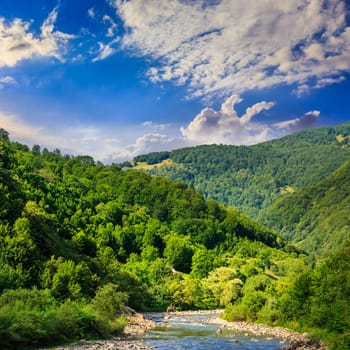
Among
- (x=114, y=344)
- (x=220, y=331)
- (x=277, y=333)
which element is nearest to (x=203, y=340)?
(x=220, y=331)

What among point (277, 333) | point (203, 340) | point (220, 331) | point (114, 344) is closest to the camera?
point (114, 344)

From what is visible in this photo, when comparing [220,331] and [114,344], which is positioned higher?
[114,344]

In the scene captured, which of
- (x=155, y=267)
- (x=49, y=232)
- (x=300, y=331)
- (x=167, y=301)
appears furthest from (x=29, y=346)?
(x=155, y=267)

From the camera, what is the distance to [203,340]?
230ft

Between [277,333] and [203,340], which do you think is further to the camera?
[277,333]

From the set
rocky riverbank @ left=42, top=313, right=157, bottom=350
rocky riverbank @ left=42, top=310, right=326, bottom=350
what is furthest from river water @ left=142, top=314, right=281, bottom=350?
rocky riverbank @ left=42, top=313, right=157, bottom=350

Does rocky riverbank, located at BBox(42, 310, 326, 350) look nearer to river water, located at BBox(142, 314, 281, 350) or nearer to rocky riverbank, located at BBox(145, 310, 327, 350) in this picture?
rocky riverbank, located at BBox(145, 310, 327, 350)

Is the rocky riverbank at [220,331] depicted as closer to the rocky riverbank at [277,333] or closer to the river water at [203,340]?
the rocky riverbank at [277,333]

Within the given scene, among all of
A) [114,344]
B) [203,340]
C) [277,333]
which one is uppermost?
[114,344]

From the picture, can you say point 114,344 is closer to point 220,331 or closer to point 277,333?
point 220,331

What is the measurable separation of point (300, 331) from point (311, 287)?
6.88 meters

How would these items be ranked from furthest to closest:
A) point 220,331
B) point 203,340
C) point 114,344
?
point 220,331 < point 203,340 < point 114,344

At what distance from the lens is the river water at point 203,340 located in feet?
204

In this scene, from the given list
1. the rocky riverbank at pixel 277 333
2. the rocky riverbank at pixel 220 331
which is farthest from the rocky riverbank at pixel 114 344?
the rocky riverbank at pixel 277 333
